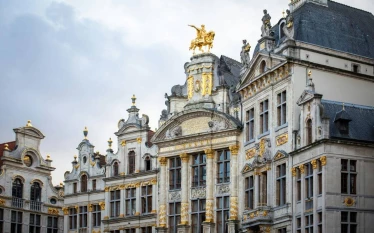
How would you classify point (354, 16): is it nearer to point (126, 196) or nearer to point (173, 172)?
point (173, 172)

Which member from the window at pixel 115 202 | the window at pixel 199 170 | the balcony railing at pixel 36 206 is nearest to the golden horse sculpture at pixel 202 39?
the window at pixel 199 170

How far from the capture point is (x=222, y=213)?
4919 centimetres

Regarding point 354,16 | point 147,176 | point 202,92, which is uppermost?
point 354,16

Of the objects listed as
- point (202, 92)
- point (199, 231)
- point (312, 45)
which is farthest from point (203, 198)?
point (312, 45)

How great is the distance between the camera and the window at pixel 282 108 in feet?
148

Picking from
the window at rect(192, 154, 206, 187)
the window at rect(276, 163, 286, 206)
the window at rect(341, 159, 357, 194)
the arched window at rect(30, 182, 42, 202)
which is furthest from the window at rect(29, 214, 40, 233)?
the window at rect(341, 159, 357, 194)

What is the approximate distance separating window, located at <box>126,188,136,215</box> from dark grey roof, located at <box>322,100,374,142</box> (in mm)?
15170

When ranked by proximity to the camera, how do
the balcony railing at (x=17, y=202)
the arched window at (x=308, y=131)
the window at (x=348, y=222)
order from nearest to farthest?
the window at (x=348, y=222)
the arched window at (x=308, y=131)
the balcony railing at (x=17, y=202)

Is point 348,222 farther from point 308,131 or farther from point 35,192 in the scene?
point 35,192

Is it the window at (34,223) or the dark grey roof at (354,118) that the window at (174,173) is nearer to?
the dark grey roof at (354,118)

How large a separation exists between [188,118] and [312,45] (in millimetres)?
9538

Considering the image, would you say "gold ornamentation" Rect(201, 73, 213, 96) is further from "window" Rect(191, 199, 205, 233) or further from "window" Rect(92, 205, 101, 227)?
"window" Rect(92, 205, 101, 227)

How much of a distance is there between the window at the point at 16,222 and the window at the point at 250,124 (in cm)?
1783

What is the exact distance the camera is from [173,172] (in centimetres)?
5203
